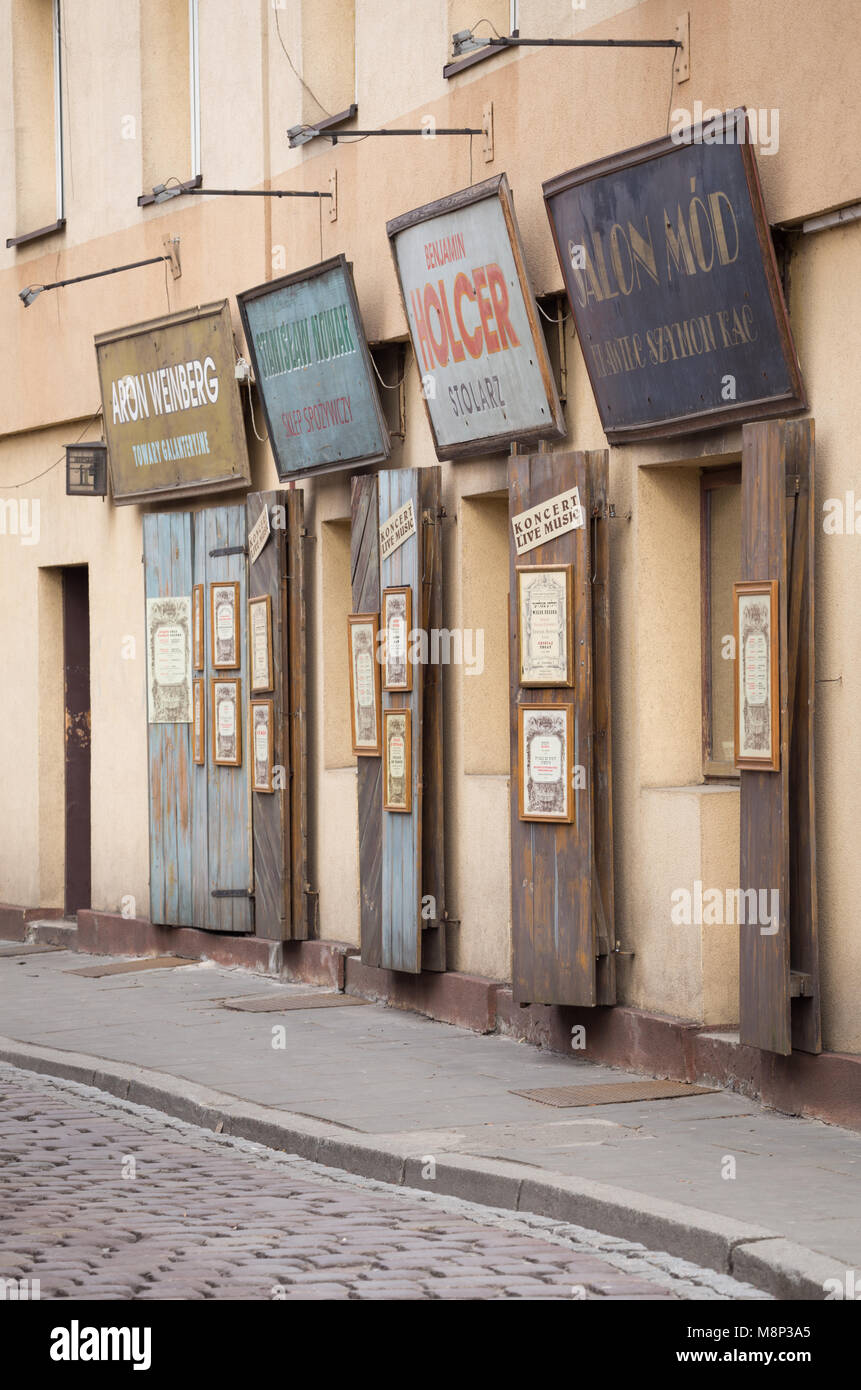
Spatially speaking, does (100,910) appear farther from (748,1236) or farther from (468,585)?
(748,1236)

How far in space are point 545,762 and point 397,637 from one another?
1871 mm

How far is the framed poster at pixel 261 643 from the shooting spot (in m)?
13.9

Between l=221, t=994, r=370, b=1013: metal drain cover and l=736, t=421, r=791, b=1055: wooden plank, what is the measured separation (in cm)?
406

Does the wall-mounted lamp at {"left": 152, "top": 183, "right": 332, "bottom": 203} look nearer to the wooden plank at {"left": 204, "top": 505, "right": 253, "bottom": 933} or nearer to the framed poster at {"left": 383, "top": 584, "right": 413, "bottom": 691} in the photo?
the wooden plank at {"left": 204, "top": 505, "right": 253, "bottom": 933}

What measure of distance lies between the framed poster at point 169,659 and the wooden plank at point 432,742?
11.2ft

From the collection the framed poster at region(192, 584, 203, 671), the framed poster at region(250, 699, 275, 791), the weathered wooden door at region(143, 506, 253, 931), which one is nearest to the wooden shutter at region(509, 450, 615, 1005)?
the framed poster at region(250, 699, 275, 791)

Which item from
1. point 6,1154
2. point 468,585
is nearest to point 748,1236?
point 6,1154

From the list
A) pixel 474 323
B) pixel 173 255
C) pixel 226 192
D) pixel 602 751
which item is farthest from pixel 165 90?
pixel 602 751

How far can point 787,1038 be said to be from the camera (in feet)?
28.8

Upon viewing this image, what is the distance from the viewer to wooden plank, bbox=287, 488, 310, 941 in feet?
45.2

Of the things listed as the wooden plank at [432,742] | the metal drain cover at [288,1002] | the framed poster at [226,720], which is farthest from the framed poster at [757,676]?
the framed poster at [226,720]

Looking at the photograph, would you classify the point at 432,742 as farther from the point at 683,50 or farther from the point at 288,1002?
the point at 683,50

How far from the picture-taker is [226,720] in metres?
14.6

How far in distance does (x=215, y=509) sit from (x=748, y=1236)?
8.79 metres
